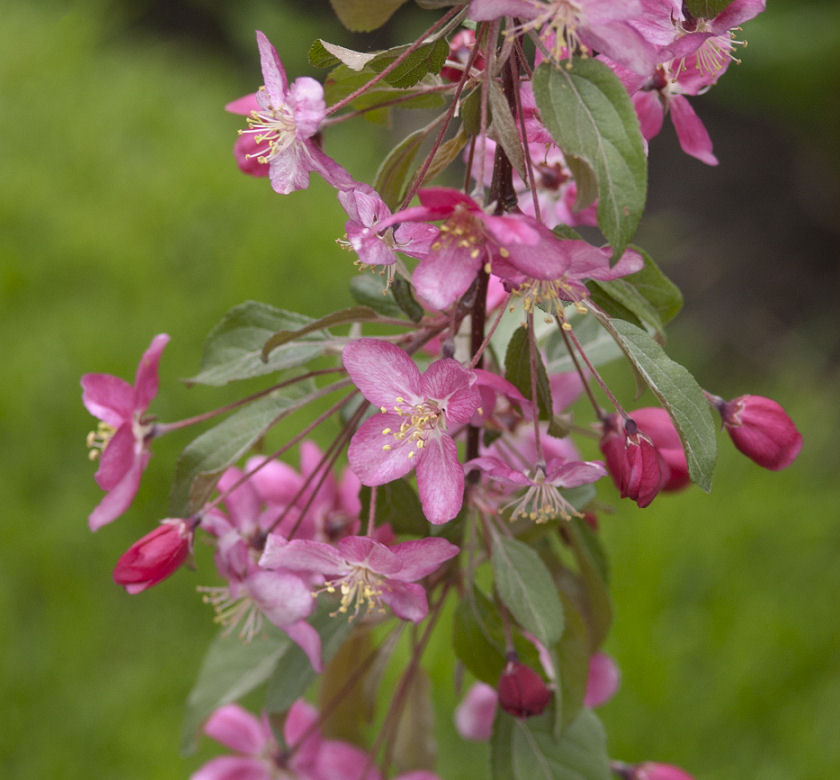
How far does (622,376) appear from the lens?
128 inches

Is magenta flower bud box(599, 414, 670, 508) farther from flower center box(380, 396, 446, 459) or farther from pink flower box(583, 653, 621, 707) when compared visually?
pink flower box(583, 653, 621, 707)

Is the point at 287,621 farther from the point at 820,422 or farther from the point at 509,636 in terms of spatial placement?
the point at 820,422

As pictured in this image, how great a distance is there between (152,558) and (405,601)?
0.20 m

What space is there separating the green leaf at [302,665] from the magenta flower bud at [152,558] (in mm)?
196

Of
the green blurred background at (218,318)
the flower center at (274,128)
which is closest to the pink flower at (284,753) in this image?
the flower center at (274,128)

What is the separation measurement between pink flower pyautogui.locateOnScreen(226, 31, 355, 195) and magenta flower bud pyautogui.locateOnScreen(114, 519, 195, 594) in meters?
0.30

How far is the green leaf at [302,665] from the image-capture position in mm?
983

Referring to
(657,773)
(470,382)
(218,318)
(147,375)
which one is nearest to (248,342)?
(147,375)

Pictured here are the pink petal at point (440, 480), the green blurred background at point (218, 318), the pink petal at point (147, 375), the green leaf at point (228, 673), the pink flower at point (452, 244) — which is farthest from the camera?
the green blurred background at point (218, 318)

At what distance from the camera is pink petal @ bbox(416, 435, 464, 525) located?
73 cm

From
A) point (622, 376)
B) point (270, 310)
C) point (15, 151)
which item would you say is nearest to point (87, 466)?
point (15, 151)

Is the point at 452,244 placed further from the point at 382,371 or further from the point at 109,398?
the point at 109,398

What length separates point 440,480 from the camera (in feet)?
2.41

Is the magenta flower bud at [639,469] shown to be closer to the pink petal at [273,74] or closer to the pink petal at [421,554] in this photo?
the pink petal at [421,554]
